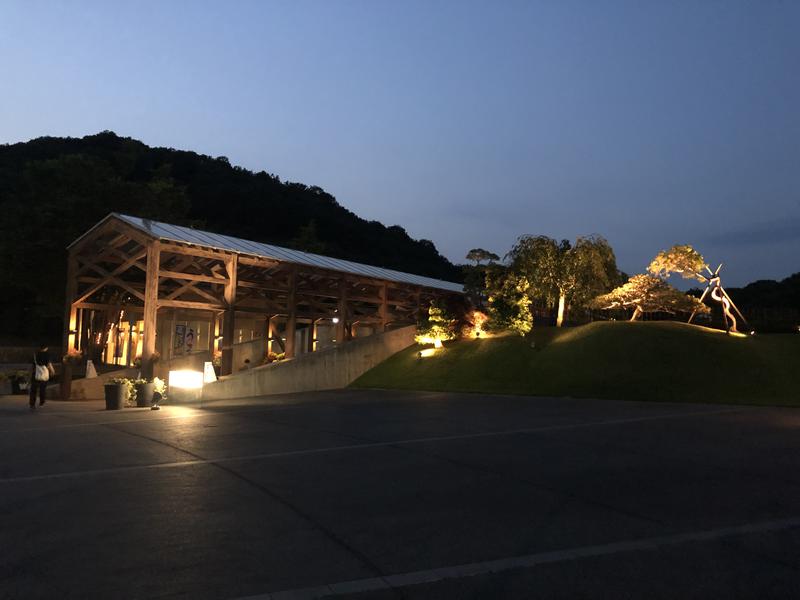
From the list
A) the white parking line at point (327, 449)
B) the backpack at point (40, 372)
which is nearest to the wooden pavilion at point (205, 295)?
the backpack at point (40, 372)

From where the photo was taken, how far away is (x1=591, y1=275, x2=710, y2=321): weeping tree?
29516 mm

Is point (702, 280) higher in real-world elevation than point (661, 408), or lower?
higher

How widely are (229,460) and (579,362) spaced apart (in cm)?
1830

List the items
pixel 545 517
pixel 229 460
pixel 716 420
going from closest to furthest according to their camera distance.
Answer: pixel 545 517
pixel 229 460
pixel 716 420

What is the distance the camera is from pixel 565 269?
3130cm

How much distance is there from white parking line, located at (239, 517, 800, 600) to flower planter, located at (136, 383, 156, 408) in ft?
53.7

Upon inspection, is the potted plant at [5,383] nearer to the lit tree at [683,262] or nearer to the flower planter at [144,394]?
the flower planter at [144,394]

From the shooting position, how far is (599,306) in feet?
101

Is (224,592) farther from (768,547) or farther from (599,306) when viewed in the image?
(599,306)

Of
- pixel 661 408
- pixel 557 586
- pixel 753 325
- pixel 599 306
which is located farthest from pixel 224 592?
pixel 753 325

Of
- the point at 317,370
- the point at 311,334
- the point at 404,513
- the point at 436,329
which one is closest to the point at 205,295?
the point at 317,370

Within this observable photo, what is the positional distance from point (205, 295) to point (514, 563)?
76.8 feet

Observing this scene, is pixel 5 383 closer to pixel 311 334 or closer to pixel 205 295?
pixel 205 295

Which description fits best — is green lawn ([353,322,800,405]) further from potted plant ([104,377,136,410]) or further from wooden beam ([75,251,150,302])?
potted plant ([104,377,136,410])
